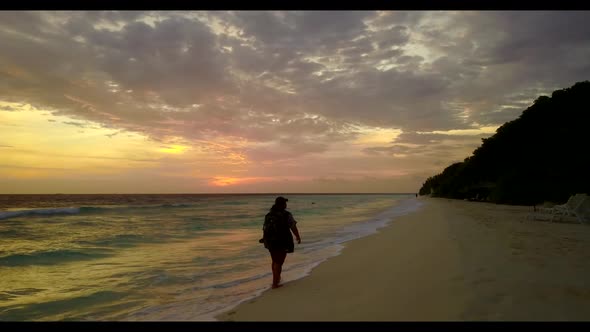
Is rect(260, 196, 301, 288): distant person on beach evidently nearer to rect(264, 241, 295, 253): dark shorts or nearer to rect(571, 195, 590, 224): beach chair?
rect(264, 241, 295, 253): dark shorts

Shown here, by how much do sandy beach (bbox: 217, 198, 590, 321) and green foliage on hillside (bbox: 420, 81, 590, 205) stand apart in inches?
932

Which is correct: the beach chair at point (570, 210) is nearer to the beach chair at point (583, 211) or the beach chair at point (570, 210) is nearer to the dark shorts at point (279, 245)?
the beach chair at point (583, 211)

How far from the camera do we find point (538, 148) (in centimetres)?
3538

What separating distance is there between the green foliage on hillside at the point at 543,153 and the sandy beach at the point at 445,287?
77.7 ft

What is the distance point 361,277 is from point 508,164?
4284 cm

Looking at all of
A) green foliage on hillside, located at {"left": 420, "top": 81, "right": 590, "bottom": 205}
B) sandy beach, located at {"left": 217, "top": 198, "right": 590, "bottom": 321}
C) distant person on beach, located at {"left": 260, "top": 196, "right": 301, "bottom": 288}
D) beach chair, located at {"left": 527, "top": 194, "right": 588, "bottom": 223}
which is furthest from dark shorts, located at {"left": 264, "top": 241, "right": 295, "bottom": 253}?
green foliage on hillside, located at {"left": 420, "top": 81, "right": 590, "bottom": 205}

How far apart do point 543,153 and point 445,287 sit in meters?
35.3

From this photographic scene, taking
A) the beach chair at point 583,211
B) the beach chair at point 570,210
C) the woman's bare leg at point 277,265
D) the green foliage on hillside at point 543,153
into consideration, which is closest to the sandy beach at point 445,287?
the woman's bare leg at point 277,265

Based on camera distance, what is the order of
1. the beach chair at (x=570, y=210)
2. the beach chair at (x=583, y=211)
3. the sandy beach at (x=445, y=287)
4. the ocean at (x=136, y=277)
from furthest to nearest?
the beach chair at (x=570, y=210) < the beach chair at (x=583, y=211) < the ocean at (x=136, y=277) < the sandy beach at (x=445, y=287)

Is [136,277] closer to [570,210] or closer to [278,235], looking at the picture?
[278,235]

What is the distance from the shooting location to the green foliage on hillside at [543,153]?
28.5 meters

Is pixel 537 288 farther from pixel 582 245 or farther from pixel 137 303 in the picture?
pixel 137 303

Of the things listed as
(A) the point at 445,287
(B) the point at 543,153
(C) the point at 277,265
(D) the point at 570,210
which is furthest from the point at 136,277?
(B) the point at 543,153
